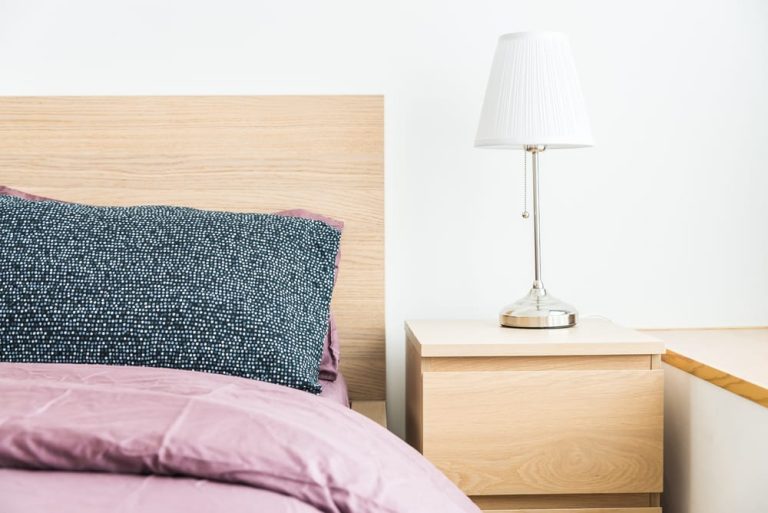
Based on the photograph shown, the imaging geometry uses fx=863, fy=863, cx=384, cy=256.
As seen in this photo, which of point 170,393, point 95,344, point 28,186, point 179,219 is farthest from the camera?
point 28,186

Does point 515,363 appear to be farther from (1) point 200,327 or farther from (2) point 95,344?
(2) point 95,344

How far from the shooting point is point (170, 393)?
105 cm

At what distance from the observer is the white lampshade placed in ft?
5.62

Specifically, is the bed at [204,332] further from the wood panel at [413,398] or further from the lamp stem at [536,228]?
the lamp stem at [536,228]

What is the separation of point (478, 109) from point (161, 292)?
0.93 m

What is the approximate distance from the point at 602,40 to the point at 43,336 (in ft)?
4.58

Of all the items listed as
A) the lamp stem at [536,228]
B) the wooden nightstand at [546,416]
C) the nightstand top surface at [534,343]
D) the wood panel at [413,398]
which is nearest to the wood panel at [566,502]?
the wooden nightstand at [546,416]

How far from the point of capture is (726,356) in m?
1.69

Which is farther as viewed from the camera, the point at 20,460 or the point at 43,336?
the point at 43,336

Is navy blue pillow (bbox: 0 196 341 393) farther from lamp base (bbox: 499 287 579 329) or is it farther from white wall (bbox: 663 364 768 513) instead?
white wall (bbox: 663 364 768 513)

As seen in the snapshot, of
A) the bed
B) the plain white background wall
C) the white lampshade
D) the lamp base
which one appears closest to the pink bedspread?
the bed

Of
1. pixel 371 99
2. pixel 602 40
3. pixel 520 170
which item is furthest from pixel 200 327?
pixel 602 40

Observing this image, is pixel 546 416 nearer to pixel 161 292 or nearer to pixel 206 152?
pixel 161 292

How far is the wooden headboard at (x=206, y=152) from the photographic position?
1962mm
